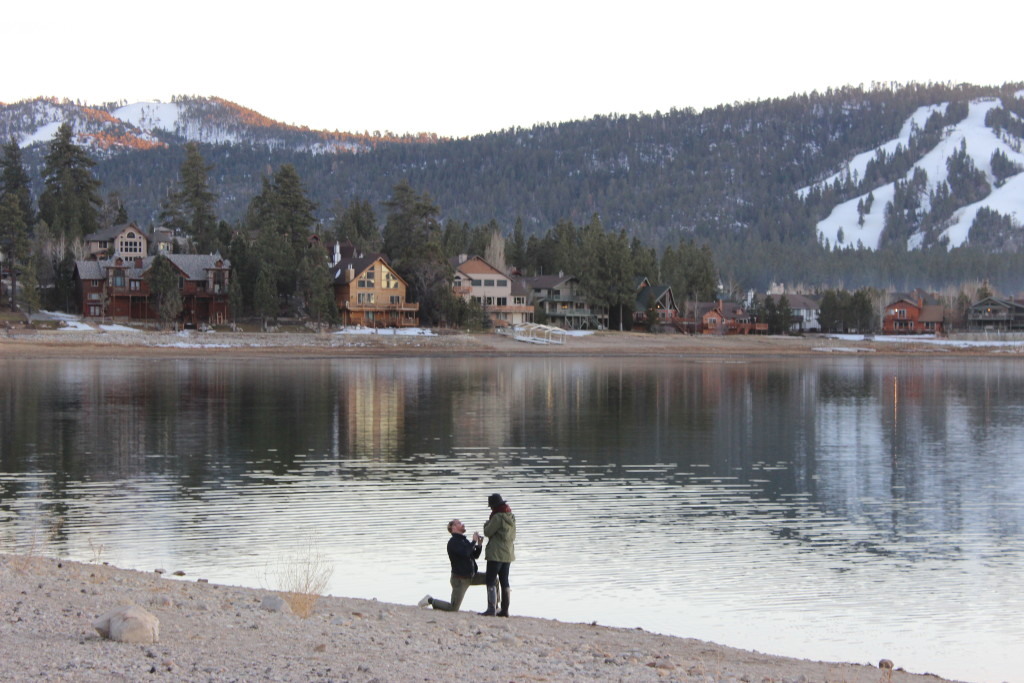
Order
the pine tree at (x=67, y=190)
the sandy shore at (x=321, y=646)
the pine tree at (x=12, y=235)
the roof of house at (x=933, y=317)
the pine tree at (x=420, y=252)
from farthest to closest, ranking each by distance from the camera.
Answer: the roof of house at (x=933, y=317), the pine tree at (x=67, y=190), the pine tree at (x=420, y=252), the pine tree at (x=12, y=235), the sandy shore at (x=321, y=646)

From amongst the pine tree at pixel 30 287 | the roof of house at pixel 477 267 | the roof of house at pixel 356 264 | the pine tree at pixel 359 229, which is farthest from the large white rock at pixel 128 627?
Answer: the pine tree at pixel 359 229

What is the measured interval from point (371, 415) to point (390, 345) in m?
64.3

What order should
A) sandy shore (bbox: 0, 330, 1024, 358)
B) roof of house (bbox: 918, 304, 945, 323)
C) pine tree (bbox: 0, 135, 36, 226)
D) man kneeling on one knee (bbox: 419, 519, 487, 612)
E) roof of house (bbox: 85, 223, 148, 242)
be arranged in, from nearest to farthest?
man kneeling on one knee (bbox: 419, 519, 487, 612)
sandy shore (bbox: 0, 330, 1024, 358)
roof of house (bbox: 85, 223, 148, 242)
pine tree (bbox: 0, 135, 36, 226)
roof of house (bbox: 918, 304, 945, 323)

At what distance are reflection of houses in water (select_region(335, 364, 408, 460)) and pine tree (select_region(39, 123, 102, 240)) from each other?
78011 mm

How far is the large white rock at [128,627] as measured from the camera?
12.6 meters

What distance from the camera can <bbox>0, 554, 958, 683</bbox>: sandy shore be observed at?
1197 cm

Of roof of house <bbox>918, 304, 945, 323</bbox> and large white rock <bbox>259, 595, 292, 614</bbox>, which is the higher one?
roof of house <bbox>918, 304, 945, 323</bbox>

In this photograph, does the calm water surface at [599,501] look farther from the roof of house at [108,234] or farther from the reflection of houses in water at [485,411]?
the roof of house at [108,234]

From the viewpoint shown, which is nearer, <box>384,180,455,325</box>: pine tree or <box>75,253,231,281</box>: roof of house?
<box>75,253,231,281</box>: roof of house

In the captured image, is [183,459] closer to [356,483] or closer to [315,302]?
[356,483]

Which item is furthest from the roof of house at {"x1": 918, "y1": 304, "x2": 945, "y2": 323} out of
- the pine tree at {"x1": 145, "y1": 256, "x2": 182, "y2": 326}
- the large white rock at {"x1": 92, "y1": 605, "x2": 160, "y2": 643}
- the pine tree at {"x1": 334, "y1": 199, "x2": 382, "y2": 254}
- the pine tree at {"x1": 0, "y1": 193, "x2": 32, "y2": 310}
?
the large white rock at {"x1": 92, "y1": 605, "x2": 160, "y2": 643}

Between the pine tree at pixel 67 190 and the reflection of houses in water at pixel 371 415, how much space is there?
3071 inches

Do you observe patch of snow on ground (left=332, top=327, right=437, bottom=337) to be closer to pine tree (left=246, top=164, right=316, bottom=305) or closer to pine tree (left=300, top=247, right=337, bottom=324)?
pine tree (left=300, top=247, right=337, bottom=324)

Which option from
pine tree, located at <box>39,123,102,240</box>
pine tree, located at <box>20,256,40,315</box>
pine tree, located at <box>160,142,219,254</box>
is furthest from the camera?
pine tree, located at <box>160,142,219,254</box>
